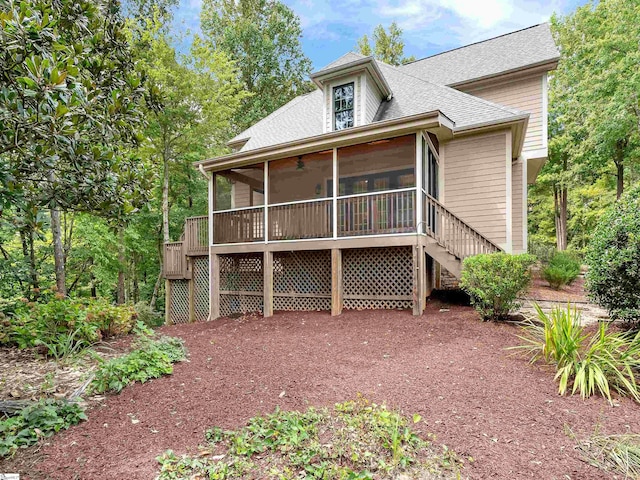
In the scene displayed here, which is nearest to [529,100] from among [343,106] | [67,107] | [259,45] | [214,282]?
[343,106]

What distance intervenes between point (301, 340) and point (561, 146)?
19725 millimetres

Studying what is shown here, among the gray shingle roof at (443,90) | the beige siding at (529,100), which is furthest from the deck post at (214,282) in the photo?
the beige siding at (529,100)

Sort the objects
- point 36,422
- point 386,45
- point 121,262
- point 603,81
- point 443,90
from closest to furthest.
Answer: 1. point 36,422
2. point 443,90
3. point 121,262
4. point 603,81
5. point 386,45

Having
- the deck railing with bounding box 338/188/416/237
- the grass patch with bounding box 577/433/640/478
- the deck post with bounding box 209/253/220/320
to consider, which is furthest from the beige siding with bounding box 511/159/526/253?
the deck post with bounding box 209/253/220/320

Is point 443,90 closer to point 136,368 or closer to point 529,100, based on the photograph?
point 529,100

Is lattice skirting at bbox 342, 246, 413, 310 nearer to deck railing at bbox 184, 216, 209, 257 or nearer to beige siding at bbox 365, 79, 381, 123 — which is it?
beige siding at bbox 365, 79, 381, 123

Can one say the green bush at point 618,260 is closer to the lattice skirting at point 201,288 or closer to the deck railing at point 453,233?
the deck railing at point 453,233

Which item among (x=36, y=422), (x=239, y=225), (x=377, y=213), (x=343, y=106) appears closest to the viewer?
(x=36, y=422)

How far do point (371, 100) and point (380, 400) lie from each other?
28.7 ft

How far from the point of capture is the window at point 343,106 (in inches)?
386

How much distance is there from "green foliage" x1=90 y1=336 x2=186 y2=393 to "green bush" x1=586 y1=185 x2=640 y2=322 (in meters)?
5.76

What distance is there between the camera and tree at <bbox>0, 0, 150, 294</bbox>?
93.4 inches

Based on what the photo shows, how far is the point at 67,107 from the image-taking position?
251 centimetres

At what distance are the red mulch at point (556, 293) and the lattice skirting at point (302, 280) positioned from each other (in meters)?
4.47
